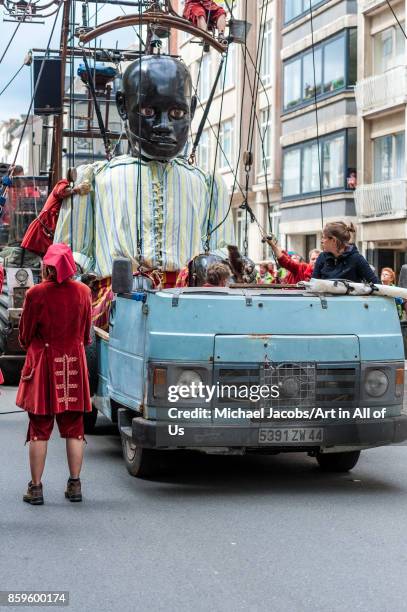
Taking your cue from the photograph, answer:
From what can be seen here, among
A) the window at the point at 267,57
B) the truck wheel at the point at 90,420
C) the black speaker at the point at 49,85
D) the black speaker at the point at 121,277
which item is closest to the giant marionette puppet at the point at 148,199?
the truck wheel at the point at 90,420


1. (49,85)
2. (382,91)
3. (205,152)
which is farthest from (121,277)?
(205,152)

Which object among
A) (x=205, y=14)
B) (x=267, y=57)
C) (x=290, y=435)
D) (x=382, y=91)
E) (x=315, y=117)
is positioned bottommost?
(x=290, y=435)

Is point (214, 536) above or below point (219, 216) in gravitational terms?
below

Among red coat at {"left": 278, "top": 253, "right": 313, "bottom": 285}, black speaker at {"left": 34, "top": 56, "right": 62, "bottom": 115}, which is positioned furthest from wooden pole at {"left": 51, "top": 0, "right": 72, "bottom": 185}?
red coat at {"left": 278, "top": 253, "right": 313, "bottom": 285}

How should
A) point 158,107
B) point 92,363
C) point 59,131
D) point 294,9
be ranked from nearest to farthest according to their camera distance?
point 92,363, point 158,107, point 59,131, point 294,9

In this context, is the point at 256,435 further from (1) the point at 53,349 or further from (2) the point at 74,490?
(1) the point at 53,349

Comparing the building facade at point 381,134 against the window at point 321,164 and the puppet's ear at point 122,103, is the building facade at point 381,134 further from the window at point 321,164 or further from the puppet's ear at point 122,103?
the puppet's ear at point 122,103

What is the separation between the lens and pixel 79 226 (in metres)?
10.4

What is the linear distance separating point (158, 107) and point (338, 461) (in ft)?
12.5

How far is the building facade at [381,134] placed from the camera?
30406 millimetres

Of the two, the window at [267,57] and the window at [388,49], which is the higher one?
the window at [267,57]

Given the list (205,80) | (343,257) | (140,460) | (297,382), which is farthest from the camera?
(205,80)

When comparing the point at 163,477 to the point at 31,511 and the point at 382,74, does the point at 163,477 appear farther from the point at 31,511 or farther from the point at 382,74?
the point at 382,74

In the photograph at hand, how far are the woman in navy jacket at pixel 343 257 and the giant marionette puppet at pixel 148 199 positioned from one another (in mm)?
1748
